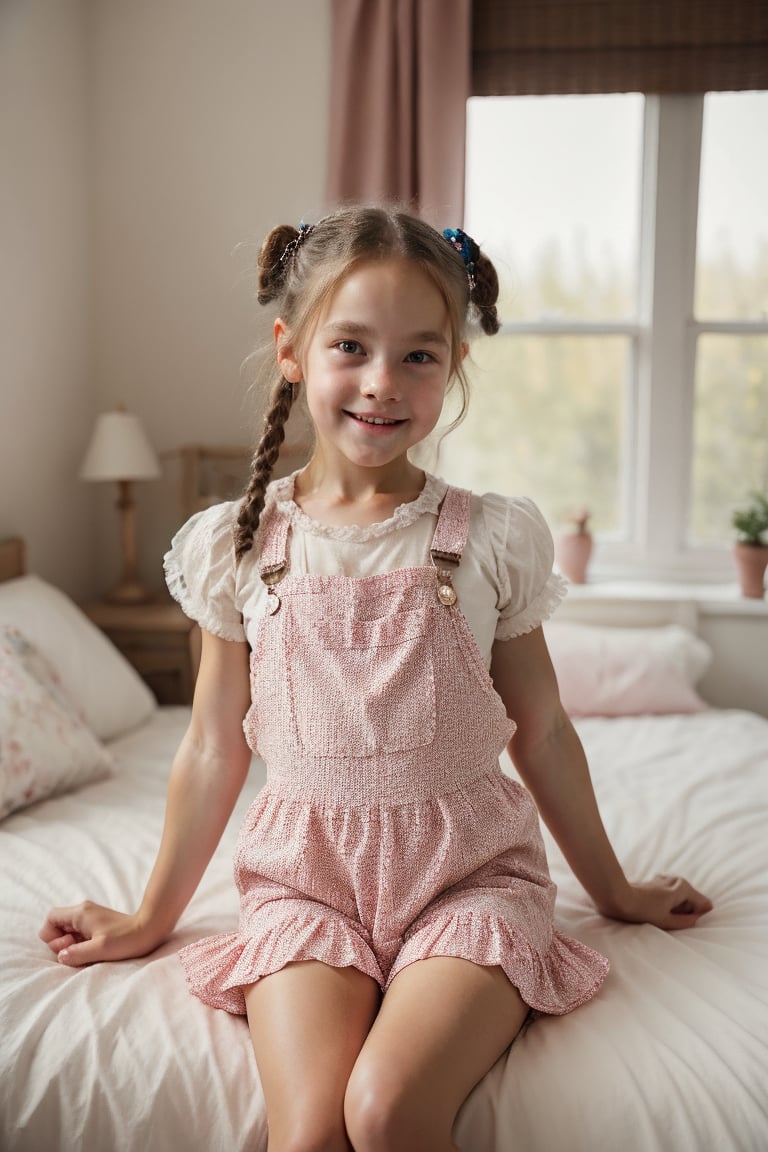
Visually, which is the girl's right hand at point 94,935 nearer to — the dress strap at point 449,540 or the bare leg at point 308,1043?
the bare leg at point 308,1043

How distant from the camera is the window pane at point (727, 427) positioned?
124 inches

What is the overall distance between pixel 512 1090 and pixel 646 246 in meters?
2.60

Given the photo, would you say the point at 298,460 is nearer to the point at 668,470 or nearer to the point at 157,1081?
the point at 668,470

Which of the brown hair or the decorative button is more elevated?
the brown hair

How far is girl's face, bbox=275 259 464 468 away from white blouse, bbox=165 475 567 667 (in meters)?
0.10

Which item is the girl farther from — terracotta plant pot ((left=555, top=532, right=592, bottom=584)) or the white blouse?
terracotta plant pot ((left=555, top=532, right=592, bottom=584))

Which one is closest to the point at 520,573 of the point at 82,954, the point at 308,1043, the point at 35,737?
the point at 308,1043

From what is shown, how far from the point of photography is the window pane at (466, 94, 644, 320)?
122 inches

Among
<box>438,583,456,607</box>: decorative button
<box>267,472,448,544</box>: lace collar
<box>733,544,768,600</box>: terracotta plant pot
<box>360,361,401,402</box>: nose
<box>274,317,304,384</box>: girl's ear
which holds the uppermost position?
<box>274,317,304,384</box>: girl's ear

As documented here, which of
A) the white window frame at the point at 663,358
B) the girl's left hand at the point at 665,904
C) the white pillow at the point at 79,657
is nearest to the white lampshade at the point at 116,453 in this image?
the white pillow at the point at 79,657

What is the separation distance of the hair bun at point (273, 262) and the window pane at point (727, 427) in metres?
2.04

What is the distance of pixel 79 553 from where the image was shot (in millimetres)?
3193

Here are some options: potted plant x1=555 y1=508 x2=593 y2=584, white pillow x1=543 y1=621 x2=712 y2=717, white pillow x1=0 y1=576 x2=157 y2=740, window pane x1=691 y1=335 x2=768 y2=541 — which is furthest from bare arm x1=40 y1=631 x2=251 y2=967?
window pane x1=691 y1=335 x2=768 y2=541

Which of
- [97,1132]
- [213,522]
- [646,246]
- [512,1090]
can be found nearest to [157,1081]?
[97,1132]
